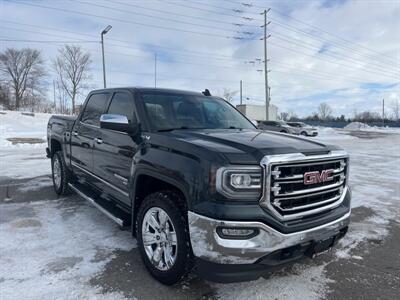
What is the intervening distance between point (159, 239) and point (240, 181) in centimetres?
110

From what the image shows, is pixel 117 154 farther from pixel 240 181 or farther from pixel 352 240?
pixel 352 240

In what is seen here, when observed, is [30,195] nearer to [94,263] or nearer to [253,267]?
[94,263]

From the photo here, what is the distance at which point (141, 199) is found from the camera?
12.2 ft

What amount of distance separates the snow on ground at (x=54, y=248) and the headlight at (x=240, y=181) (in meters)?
1.41

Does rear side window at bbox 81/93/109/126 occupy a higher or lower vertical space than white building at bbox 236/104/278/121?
lower

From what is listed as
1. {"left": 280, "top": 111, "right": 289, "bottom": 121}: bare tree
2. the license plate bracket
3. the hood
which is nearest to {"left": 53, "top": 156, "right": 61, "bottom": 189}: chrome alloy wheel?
the hood

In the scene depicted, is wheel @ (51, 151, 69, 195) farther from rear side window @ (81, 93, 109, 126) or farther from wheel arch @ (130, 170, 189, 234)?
wheel arch @ (130, 170, 189, 234)

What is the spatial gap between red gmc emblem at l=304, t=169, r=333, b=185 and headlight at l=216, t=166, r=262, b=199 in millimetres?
491

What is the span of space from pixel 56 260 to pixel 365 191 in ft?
20.9

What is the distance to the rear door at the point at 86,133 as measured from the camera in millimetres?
4941

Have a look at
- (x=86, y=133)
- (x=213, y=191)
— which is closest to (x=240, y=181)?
(x=213, y=191)

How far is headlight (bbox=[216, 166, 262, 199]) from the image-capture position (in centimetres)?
264

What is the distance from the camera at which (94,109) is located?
521 cm

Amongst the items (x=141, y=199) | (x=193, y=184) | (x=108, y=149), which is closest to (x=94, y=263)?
(x=141, y=199)
